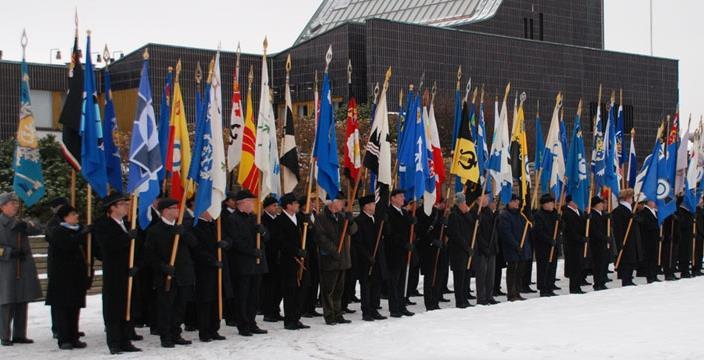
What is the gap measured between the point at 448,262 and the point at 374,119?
266 centimetres

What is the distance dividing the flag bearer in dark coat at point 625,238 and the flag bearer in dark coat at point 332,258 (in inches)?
288

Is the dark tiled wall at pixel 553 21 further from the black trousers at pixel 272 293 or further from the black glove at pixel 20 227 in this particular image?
the black glove at pixel 20 227

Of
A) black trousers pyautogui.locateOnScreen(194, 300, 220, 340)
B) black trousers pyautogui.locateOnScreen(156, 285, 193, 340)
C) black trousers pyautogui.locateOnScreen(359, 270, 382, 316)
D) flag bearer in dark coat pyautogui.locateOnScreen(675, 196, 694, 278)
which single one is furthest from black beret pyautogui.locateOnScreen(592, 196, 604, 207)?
black trousers pyautogui.locateOnScreen(156, 285, 193, 340)

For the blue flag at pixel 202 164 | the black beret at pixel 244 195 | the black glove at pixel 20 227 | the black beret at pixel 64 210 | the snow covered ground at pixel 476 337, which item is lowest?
the snow covered ground at pixel 476 337

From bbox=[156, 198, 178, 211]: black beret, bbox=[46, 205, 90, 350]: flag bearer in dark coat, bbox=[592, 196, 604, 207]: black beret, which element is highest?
bbox=[156, 198, 178, 211]: black beret

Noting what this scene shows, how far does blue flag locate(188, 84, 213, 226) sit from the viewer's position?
575 inches

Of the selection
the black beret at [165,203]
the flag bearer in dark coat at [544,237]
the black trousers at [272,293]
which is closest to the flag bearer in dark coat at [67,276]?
the black beret at [165,203]

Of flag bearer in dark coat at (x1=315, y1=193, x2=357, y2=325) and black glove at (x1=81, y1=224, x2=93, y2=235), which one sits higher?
black glove at (x1=81, y1=224, x2=93, y2=235)

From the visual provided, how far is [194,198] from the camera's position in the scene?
603 inches

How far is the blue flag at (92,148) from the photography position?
13883 millimetres

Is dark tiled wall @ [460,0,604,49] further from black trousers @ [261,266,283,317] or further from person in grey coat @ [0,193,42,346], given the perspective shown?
person in grey coat @ [0,193,42,346]

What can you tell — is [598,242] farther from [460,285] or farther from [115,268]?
[115,268]


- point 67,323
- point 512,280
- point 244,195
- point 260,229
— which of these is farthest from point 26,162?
point 512,280

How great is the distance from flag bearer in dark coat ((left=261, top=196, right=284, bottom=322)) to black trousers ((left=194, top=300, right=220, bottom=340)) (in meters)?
1.49
